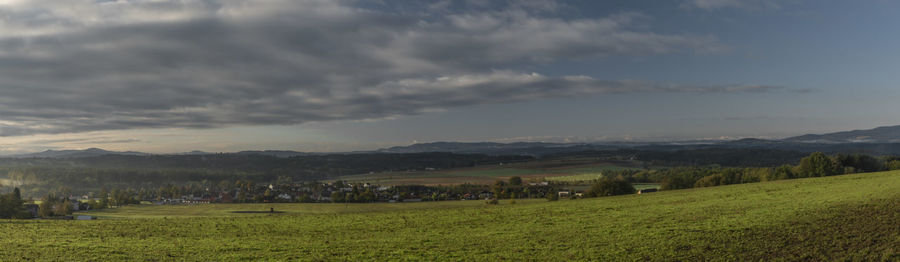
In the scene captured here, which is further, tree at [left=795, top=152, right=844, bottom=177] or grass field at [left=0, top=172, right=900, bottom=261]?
tree at [left=795, top=152, right=844, bottom=177]

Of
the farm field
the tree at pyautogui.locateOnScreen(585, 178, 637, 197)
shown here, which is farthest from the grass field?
the farm field

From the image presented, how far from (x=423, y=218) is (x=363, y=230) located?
7.12 m

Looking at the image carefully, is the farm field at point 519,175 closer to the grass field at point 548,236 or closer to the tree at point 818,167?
the tree at point 818,167

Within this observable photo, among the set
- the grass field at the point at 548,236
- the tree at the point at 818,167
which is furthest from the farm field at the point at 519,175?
the grass field at the point at 548,236

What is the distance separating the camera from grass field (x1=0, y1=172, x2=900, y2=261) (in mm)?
18359

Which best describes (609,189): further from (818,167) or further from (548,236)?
(548,236)

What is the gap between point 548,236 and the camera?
23891 mm

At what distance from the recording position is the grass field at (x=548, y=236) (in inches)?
723

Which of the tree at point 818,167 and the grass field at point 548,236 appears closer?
the grass field at point 548,236

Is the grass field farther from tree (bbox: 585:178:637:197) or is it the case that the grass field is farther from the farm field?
the farm field

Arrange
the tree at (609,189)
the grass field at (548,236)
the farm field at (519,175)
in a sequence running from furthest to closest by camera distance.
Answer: the farm field at (519,175) → the tree at (609,189) → the grass field at (548,236)

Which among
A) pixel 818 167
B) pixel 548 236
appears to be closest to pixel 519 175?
pixel 818 167

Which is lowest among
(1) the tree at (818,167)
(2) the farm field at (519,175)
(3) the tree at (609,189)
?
(2) the farm field at (519,175)

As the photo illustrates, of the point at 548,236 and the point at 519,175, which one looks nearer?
the point at 548,236
